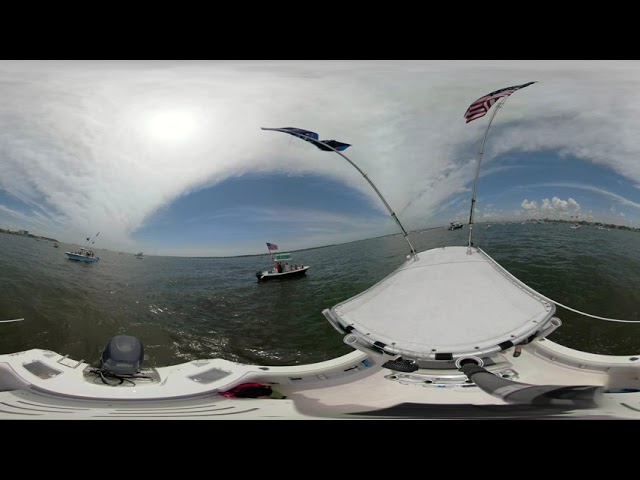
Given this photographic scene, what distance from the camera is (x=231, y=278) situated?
2.46 meters

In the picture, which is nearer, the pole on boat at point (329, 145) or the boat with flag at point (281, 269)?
the boat with flag at point (281, 269)

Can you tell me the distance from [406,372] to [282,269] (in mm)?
1047

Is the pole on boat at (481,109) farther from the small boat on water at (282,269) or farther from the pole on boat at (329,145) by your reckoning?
the small boat on water at (282,269)

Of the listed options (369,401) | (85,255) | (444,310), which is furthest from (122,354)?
(444,310)

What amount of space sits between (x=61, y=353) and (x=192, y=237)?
1.26m

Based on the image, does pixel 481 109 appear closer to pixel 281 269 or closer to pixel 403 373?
pixel 281 269

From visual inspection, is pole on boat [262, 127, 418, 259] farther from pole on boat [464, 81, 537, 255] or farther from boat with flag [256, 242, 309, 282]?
boat with flag [256, 242, 309, 282]

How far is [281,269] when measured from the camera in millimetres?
2408

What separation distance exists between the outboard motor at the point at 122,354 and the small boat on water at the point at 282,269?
101 cm

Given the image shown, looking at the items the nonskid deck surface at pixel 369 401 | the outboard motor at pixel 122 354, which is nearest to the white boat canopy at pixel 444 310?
the nonskid deck surface at pixel 369 401

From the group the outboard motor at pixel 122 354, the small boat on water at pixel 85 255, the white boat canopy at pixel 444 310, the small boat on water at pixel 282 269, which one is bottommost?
the outboard motor at pixel 122 354

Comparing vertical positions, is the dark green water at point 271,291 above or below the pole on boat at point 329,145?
below

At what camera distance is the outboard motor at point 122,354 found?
260cm

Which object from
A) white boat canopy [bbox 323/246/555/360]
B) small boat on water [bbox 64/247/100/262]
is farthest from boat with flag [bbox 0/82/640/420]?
small boat on water [bbox 64/247/100/262]
